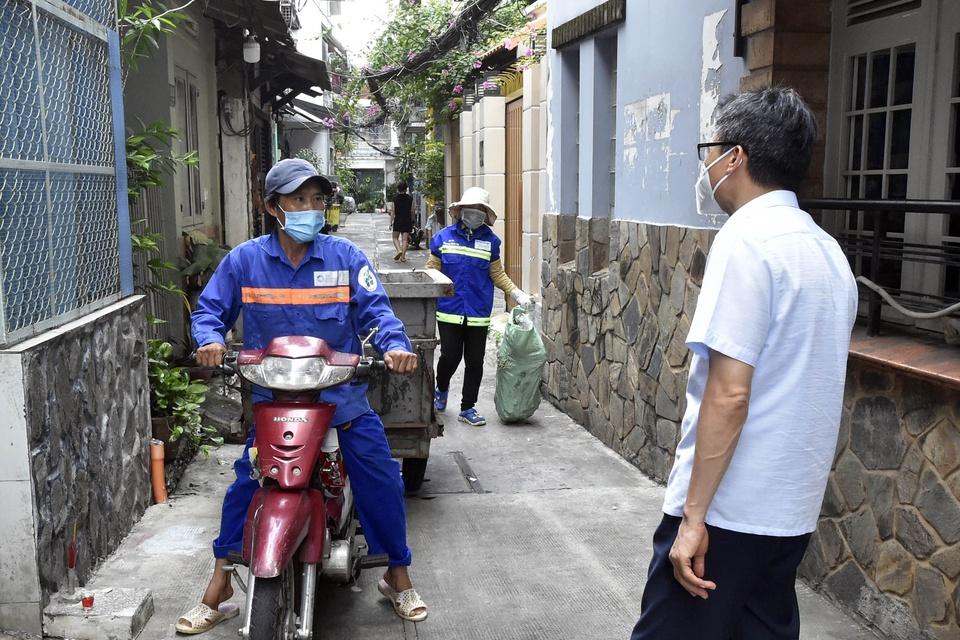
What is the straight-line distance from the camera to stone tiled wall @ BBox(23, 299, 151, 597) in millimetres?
3713

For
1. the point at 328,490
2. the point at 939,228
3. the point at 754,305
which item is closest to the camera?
the point at 754,305

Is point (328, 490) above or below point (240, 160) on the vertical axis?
below

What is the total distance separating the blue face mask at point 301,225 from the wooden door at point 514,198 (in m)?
9.59

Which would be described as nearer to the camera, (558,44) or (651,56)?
(651,56)

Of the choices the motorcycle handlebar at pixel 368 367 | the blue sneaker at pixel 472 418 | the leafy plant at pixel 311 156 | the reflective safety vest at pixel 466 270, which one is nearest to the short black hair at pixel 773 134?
the motorcycle handlebar at pixel 368 367

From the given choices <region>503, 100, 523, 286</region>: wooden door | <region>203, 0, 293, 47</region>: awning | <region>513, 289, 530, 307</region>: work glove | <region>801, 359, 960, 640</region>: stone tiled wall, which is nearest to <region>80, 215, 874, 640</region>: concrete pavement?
<region>801, 359, 960, 640</region>: stone tiled wall

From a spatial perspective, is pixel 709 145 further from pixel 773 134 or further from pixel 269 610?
pixel 269 610

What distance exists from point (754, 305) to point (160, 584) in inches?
128

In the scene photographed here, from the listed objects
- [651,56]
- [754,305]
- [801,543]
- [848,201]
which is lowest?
[801,543]

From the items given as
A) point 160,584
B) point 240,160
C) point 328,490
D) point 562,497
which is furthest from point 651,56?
point 240,160

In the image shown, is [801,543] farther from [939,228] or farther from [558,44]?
[558,44]

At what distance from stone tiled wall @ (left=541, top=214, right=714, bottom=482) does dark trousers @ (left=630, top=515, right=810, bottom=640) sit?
9.75 feet

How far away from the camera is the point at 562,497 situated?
594cm

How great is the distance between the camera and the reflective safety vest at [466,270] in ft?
25.0
